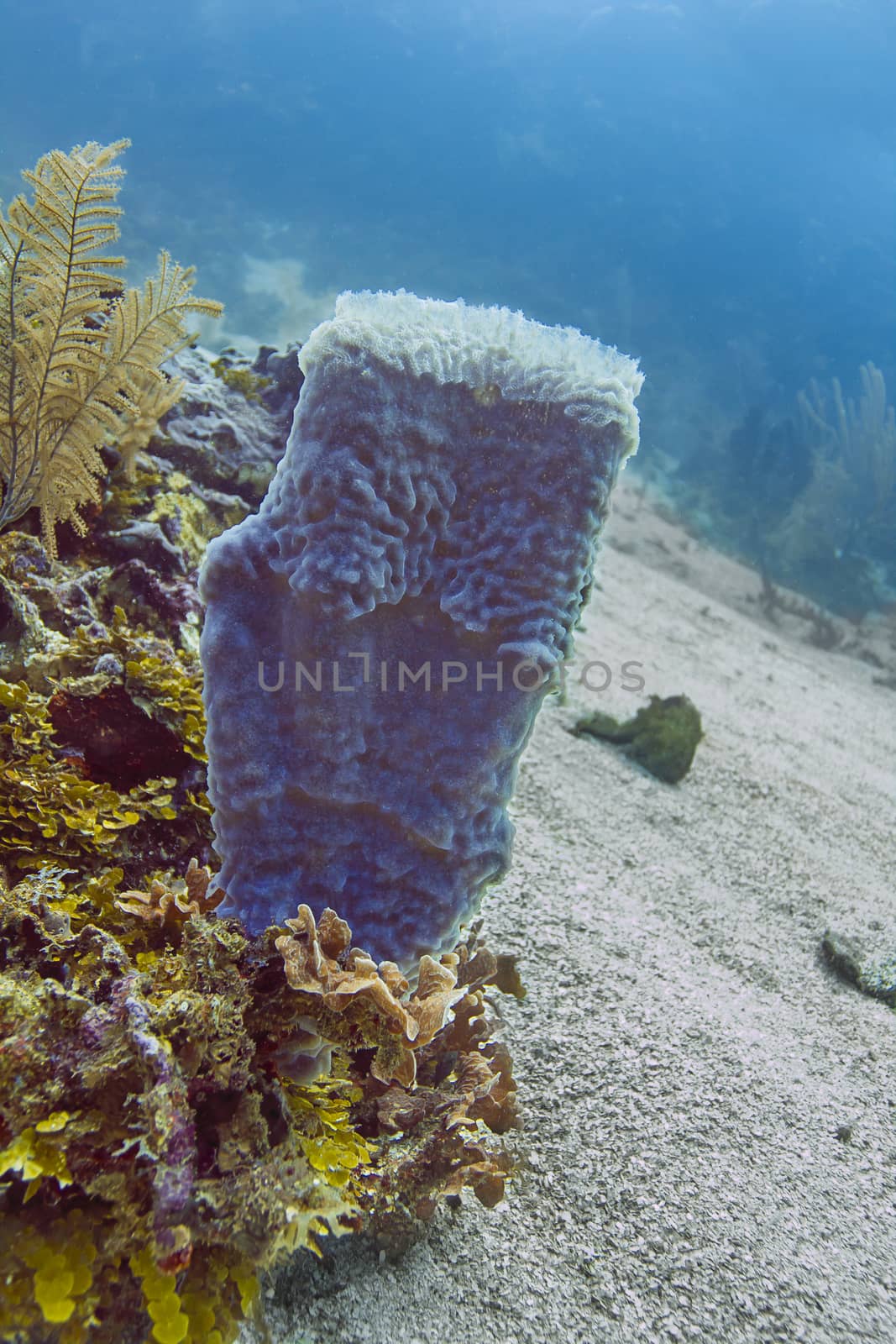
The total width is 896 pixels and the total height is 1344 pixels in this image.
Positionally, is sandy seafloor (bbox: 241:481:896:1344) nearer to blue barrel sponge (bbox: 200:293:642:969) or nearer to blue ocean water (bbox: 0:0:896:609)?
blue barrel sponge (bbox: 200:293:642:969)

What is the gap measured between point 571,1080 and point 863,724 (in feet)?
21.0

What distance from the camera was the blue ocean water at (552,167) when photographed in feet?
85.7

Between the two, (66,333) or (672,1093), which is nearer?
(672,1093)

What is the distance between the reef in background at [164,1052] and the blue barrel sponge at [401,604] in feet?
0.67

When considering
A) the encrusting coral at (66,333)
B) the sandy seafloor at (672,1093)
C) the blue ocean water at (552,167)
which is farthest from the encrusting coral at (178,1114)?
the blue ocean water at (552,167)

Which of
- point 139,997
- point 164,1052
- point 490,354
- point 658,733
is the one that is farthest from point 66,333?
point 658,733

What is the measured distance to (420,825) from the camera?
1.69 metres

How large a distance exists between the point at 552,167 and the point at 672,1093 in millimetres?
53800

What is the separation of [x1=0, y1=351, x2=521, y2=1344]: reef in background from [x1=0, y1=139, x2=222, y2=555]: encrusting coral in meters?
0.65

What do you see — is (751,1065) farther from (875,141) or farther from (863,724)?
(875,141)

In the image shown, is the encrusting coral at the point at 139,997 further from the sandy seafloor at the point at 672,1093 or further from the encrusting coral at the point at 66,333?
the sandy seafloor at the point at 672,1093

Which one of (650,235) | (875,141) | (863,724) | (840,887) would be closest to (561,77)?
(650,235)

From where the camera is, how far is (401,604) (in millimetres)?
1699

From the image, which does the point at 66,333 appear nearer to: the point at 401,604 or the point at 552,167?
the point at 401,604
